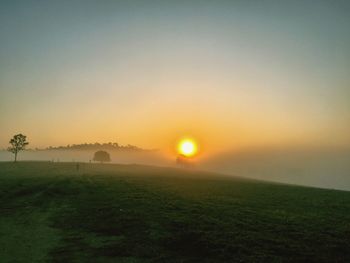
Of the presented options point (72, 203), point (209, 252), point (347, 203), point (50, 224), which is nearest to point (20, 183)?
point (72, 203)

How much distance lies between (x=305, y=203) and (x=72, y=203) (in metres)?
37.8

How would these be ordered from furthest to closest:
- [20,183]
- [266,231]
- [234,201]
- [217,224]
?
[20,183], [234,201], [217,224], [266,231]

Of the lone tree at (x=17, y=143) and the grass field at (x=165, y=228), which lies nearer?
the grass field at (x=165, y=228)

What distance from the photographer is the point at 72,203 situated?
1783 inches

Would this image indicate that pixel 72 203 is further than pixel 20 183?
No

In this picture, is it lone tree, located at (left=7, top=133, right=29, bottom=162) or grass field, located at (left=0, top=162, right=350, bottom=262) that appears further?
lone tree, located at (left=7, top=133, right=29, bottom=162)

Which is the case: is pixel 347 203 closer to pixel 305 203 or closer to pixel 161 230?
pixel 305 203

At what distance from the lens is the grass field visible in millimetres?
25266

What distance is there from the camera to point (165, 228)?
107ft

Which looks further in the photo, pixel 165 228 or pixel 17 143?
pixel 17 143

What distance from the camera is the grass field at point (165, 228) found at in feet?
82.9

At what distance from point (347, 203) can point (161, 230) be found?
37.2 m

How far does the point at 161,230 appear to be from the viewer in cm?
3195

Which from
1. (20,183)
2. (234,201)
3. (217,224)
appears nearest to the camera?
(217,224)
